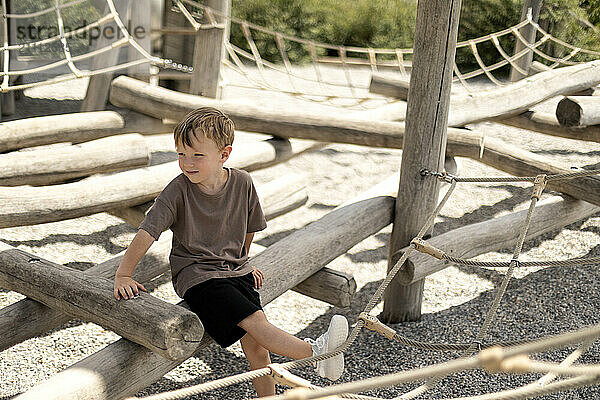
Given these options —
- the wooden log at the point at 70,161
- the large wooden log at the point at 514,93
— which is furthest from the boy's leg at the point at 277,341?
the large wooden log at the point at 514,93

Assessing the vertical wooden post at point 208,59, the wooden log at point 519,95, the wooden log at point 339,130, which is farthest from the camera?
the vertical wooden post at point 208,59

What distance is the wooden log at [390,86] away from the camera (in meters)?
5.24

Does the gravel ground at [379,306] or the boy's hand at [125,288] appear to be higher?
the boy's hand at [125,288]

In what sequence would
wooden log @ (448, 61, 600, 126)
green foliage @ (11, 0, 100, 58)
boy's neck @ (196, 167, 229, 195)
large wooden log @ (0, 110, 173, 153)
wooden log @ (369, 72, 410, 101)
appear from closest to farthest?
boy's neck @ (196, 167, 229, 195), large wooden log @ (0, 110, 173, 153), wooden log @ (448, 61, 600, 126), wooden log @ (369, 72, 410, 101), green foliage @ (11, 0, 100, 58)

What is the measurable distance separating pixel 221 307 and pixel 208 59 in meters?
3.07

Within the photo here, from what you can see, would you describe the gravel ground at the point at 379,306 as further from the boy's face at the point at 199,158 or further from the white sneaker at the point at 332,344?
the boy's face at the point at 199,158

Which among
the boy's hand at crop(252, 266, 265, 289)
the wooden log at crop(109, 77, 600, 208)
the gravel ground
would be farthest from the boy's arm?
the wooden log at crop(109, 77, 600, 208)

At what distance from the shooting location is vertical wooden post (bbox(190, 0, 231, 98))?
4.88m

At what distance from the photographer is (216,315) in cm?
218

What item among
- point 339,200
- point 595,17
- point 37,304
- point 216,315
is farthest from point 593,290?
point 595,17

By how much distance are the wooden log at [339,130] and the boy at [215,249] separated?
5.98 ft

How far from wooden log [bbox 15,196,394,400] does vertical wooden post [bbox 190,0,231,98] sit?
2047 mm

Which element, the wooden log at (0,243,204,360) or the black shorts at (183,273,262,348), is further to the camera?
the black shorts at (183,273,262,348)

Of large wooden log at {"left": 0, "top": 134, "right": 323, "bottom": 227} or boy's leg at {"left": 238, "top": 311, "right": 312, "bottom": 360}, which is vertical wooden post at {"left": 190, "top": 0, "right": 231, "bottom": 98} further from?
boy's leg at {"left": 238, "top": 311, "right": 312, "bottom": 360}
